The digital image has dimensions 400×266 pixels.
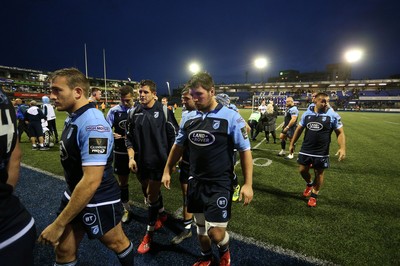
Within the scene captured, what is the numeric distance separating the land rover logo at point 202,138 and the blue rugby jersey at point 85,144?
95 cm

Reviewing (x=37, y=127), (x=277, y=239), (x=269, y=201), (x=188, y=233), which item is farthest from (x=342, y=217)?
(x=37, y=127)

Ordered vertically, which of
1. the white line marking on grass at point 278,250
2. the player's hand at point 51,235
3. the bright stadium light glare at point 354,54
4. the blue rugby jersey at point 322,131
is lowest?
the white line marking on grass at point 278,250

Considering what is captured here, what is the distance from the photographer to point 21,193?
503 cm

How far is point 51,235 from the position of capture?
1715mm

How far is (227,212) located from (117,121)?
297 cm

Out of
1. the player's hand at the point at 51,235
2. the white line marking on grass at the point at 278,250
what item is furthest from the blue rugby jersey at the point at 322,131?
the player's hand at the point at 51,235

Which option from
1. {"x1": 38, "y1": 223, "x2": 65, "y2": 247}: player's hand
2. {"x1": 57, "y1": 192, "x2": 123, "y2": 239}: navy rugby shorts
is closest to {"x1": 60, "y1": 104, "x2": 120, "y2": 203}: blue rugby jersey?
{"x1": 57, "y1": 192, "x2": 123, "y2": 239}: navy rugby shorts

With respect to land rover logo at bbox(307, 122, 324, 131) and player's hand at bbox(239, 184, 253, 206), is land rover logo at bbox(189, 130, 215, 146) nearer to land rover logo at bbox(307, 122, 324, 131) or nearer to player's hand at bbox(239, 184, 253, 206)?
player's hand at bbox(239, 184, 253, 206)

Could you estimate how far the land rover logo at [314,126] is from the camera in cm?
463

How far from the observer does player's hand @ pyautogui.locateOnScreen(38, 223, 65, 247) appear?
5.54 ft

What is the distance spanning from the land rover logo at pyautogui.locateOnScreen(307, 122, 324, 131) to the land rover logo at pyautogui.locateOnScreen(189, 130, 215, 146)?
125 inches

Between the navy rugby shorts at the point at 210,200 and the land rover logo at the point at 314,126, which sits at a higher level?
the land rover logo at the point at 314,126

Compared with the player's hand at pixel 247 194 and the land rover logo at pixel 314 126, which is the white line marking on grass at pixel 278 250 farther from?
the land rover logo at pixel 314 126

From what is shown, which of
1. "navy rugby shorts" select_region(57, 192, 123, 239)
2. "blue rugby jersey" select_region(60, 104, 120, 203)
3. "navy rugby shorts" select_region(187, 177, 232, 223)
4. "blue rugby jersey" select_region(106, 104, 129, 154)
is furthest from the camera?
"blue rugby jersey" select_region(106, 104, 129, 154)
